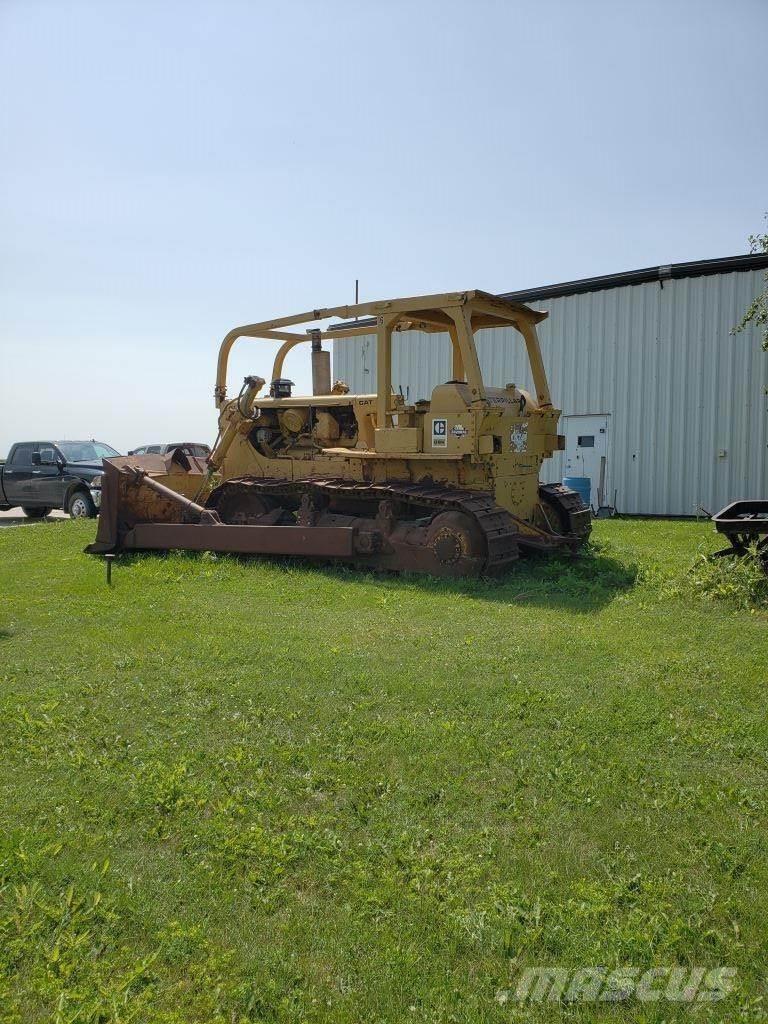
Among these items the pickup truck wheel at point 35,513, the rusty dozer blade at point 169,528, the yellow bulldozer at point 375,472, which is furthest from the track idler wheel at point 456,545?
the pickup truck wheel at point 35,513

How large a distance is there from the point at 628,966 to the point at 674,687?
252 cm

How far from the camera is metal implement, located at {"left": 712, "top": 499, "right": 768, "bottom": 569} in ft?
24.0

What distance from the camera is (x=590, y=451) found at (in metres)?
18.0

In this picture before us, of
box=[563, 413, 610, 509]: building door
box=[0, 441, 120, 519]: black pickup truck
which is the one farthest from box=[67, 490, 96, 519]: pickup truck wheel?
box=[563, 413, 610, 509]: building door

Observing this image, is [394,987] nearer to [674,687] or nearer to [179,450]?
[674,687]

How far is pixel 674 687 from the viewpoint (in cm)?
484

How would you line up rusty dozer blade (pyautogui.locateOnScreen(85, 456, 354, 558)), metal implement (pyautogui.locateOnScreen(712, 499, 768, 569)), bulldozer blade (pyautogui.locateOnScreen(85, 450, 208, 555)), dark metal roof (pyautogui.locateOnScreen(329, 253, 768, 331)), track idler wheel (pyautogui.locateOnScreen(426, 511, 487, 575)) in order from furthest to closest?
dark metal roof (pyautogui.locateOnScreen(329, 253, 768, 331)) → bulldozer blade (pyautogui.locateOnScreen(85, 450, 208, 555)) → rusty dozer blade (pyautogui.locateOnScreen(85, 456, 354, 558)) → track idler wheel (pyautogui.locateOnScreen(426, 511, 487, 575)) → metal implement (pyautogui.locateOnScreen(712, 499, 768, 569))

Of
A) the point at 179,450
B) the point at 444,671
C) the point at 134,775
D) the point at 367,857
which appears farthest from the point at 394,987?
the point at 179,450

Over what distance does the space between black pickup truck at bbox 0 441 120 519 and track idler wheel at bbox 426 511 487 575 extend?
365 inches

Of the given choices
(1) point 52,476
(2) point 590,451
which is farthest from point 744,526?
(1) point 52,476

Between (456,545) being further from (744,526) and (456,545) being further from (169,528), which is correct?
(169,528)

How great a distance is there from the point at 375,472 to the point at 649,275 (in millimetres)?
9956

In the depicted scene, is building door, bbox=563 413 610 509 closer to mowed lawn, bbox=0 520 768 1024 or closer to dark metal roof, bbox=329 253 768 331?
dark metal roof, bbox=329 253 768 331

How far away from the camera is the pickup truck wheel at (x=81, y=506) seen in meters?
15.8
